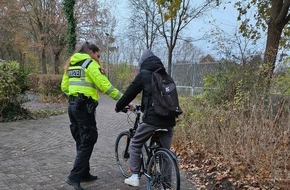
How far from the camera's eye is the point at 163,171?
3.94 meters

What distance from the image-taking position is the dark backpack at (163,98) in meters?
3.72

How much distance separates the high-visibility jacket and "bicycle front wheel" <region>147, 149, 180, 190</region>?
3.30 feet

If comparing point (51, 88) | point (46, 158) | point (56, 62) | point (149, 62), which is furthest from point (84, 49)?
point (56, 62)

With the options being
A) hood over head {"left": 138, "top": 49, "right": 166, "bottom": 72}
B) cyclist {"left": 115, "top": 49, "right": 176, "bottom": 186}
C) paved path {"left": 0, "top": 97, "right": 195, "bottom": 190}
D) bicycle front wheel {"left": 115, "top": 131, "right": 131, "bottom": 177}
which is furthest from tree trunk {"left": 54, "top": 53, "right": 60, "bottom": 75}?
hood over head {"left": 138, "top": 49, "right": 166, "bottom": 72}

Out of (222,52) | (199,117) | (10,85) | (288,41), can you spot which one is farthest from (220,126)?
(288,41)

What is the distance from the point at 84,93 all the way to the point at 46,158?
7.67ft

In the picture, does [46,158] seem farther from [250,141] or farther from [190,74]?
[190,74]

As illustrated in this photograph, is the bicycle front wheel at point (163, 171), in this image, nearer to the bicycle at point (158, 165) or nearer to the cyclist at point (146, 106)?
the bicycle at point (158, 165)

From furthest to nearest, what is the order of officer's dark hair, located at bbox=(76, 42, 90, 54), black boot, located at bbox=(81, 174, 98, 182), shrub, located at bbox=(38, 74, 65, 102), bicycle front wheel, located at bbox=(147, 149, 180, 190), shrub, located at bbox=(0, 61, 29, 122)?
1. shrub, located at bbox=(38, 74, 65, 102)
2. shrub, located at bbox=(0, 61, 29, 122)
3. black boot, located at bbox=(81, 174, 98, 182)
4. officer's dark hair, located at bbox=(76, 42, 90, 54)
5. bicycle front wheel, located at bbox=(147, 149, 180, 190)

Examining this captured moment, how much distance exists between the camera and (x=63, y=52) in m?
26.1

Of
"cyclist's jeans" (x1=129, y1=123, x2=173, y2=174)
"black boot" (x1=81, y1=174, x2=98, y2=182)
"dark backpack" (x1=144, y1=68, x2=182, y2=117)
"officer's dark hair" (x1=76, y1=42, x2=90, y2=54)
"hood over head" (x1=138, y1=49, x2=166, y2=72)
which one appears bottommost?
"black boot" (x1=81, y1=174, x2=98, y2=182)

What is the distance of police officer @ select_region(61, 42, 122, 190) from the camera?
414 centimetres

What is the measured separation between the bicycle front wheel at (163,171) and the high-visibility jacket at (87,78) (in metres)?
1.01

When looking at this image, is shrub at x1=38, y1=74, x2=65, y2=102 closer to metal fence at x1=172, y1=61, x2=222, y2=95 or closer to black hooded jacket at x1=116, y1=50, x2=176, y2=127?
metal fence at x1=172, y1=61, x2=222, y2=95
